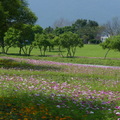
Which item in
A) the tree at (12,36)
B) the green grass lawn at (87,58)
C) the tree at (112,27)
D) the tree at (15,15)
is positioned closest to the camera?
the tree at (15,15)

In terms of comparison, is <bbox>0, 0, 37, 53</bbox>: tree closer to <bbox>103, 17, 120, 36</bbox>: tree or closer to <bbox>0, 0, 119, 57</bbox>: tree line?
<bbox>0, 0, 119, 57</bbox>: tree line

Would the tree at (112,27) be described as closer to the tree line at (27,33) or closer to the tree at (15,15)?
the tree line at (27,33)

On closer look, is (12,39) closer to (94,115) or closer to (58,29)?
(94,115)

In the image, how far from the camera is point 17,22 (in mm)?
26891

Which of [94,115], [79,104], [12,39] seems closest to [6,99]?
[79,104]

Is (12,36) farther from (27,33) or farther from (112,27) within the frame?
(112,27)

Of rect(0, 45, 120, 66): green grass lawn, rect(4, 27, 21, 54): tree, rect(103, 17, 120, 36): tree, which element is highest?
rect(103, 17, 120, 36): tree

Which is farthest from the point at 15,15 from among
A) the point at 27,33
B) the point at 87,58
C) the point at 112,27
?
the point at 112,27

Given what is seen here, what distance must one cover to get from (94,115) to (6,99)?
3202mm

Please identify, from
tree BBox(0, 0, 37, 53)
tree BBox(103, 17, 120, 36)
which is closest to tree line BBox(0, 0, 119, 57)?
tree BBox(0, 0, 37, 53)

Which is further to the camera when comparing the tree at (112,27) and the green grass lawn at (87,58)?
the tree at (112,27)

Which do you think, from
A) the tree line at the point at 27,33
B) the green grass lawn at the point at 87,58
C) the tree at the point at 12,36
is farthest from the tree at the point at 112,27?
the tree at the point at 12,36

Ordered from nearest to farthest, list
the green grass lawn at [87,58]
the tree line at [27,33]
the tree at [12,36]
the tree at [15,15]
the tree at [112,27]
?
the tree at [15,15], the tree line at [27,33], the green grass lawn at [87,58], the tree at [12,36], the tree at [112,27]

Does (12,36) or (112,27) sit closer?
(12,36)
